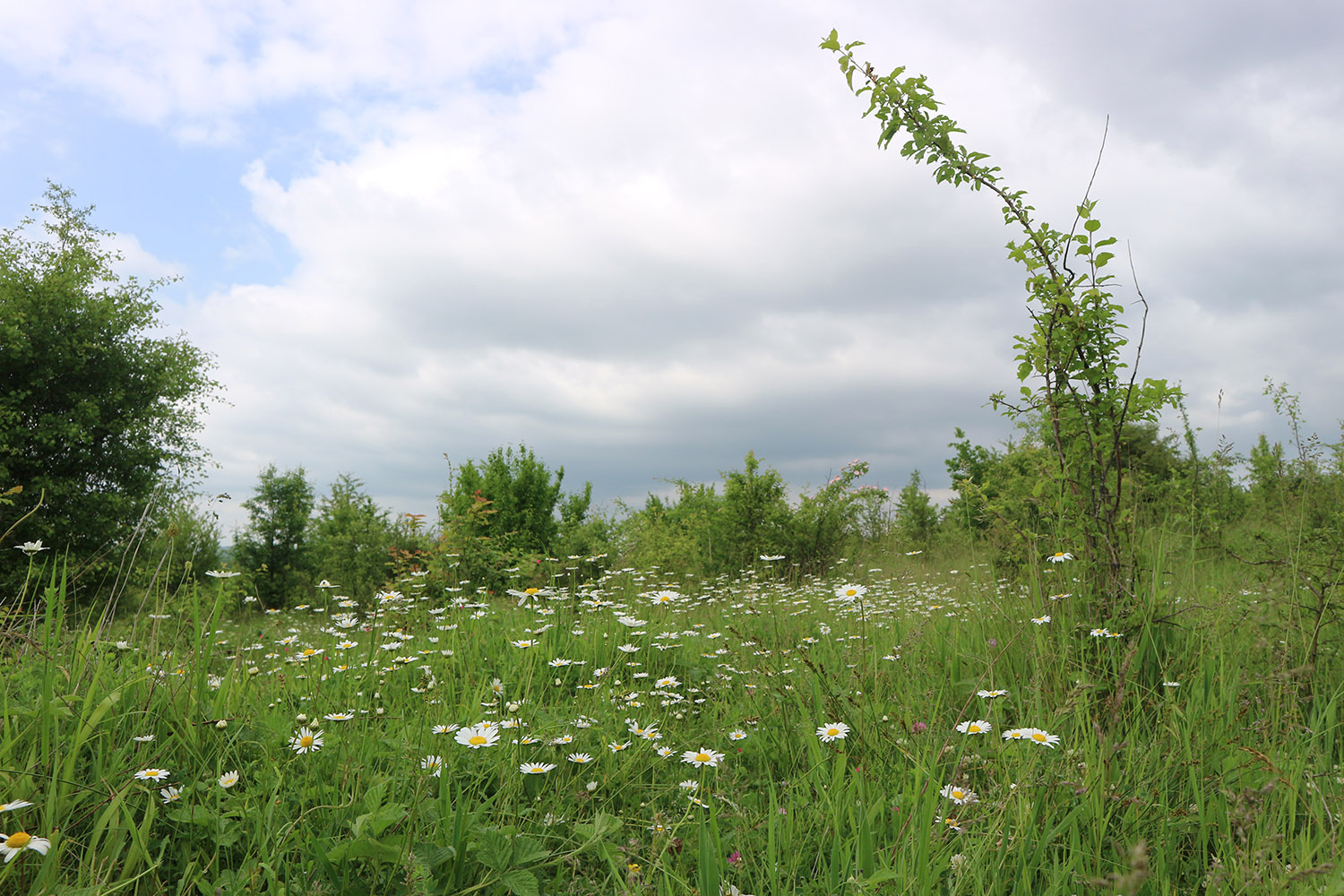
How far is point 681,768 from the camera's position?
281 cm

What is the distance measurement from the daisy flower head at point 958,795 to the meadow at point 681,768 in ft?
0.05

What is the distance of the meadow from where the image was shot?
1.90 meters

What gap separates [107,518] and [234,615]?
6.09 m

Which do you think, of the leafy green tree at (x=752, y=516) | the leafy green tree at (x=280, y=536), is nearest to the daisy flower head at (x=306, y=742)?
the leafy green tree at (x=752, y=516)

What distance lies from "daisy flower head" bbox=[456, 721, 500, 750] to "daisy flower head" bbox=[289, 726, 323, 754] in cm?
46

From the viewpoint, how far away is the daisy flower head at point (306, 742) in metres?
2.38

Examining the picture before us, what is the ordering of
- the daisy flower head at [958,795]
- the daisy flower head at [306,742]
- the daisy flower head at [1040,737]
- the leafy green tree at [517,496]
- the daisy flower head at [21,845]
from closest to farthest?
the daisy flower head at [21,845] → the daisy flower head at [958,795] → the daisy flower head at [1040,737] → the daisy flower head at [306,742] → the leafy green tree at [517,496]

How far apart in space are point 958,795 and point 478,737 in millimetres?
1478

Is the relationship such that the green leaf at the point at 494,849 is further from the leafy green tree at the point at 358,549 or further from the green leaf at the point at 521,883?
the leafy green tree at the point at 358,549

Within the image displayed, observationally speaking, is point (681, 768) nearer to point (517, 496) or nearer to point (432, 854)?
point (432, 854)

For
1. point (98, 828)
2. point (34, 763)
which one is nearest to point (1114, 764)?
point (98, 828)

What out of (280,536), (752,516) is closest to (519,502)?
(752,516)

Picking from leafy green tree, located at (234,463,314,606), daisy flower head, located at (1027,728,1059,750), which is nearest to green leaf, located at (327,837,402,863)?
daisy flower head, located at (1027,728,1059,750)

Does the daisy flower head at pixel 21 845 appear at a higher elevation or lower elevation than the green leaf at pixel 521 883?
higher
